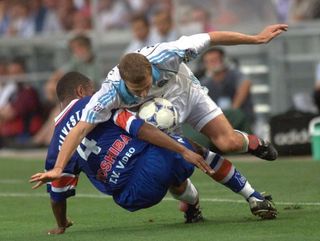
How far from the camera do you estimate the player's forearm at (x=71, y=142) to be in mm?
8594

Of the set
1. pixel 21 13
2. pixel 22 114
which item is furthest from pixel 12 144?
pixel 21 13

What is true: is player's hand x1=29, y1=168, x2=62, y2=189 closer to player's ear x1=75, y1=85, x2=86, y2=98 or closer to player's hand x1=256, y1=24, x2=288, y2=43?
player's ear x1=75, y1=85, x2=86, y2=98

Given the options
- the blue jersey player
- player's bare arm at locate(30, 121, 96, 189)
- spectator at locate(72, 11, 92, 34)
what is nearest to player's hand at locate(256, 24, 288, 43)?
the blue jersey player

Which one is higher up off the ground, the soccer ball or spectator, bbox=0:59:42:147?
the soccer ball

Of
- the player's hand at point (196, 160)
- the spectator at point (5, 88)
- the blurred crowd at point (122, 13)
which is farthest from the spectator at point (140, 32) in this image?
the player's hand at point (196, 160)

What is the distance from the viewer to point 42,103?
73.0 feet

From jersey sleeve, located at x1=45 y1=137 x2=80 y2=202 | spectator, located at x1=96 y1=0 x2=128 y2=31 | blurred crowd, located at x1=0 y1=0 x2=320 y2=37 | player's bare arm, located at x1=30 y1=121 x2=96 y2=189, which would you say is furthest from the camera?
spectator, located at x1=96 y1=0 x2=128 y2=31

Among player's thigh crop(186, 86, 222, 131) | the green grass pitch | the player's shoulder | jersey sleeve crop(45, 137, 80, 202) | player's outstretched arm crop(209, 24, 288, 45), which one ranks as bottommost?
the green grass pitch

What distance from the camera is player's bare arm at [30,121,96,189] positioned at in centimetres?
842

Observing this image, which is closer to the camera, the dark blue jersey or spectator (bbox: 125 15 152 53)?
the dark blue jersey

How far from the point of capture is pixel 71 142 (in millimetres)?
8680

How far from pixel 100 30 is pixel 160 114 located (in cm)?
1295

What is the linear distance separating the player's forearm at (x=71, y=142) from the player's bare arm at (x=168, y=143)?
1.45 feet

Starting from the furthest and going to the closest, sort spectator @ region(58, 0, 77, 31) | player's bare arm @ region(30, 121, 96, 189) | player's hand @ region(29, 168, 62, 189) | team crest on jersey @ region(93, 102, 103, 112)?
spectator @ region(58, 0, 77, 31) < team crest on jersey @ region(93, 102, 103, 112) < player's bare arm @ region(30, 121, 96, 189) < player's hand @ region(29, 168, 62, 189)
